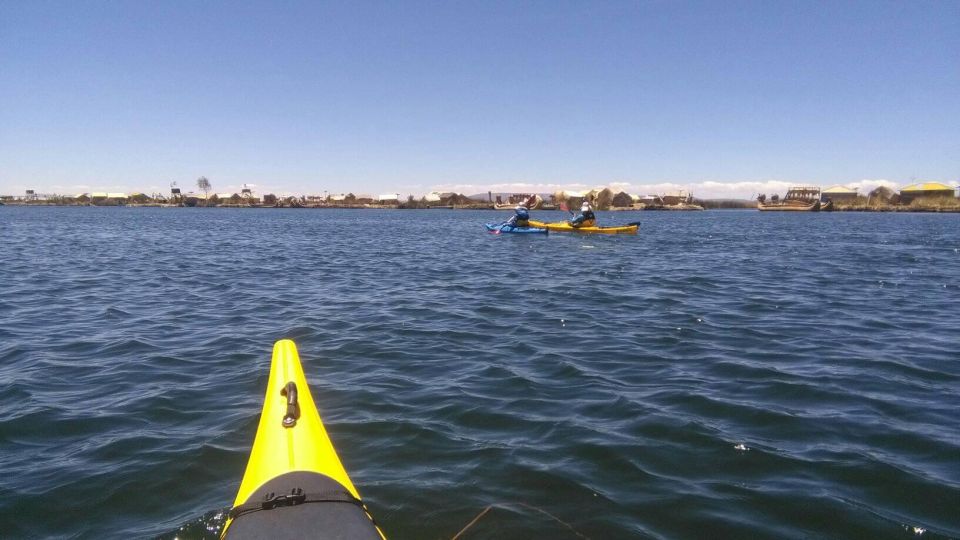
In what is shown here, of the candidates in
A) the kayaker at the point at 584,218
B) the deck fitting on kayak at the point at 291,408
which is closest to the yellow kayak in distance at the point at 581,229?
the kayaker at the point at 584,218

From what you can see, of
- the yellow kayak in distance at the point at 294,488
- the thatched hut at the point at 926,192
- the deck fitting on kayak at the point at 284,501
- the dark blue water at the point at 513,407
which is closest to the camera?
the yellow kayak in distance at the point at 294,488

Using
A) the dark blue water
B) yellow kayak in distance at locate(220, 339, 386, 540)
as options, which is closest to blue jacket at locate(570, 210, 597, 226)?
the dark blue water

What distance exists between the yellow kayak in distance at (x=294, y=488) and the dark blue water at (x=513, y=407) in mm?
802

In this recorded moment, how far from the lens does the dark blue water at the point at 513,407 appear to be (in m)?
4.43

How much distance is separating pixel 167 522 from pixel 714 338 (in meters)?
9.17

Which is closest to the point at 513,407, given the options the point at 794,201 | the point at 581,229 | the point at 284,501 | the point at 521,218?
the point at 284,501

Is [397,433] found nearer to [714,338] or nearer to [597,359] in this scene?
[597,359]

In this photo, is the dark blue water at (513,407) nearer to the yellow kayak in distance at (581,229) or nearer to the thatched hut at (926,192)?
the yellow kayak in distance at (581,229)

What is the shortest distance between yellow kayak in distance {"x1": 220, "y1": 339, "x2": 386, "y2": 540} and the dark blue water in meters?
0.80

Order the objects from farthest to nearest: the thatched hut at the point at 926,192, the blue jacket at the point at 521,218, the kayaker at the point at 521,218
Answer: the thatched hut at the point at 926,192
the blue jacket at the point at 521,218
the kayaker at the point at 521,218

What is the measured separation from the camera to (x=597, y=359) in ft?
28.2

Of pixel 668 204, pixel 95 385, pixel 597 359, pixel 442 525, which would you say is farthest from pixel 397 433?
pixel 668 204

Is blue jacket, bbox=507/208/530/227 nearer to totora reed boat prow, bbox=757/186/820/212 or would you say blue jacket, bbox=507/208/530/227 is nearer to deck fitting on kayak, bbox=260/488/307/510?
deck fitting on kayak, bbox=260/488/307/510

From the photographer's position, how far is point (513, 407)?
21.7 ft
